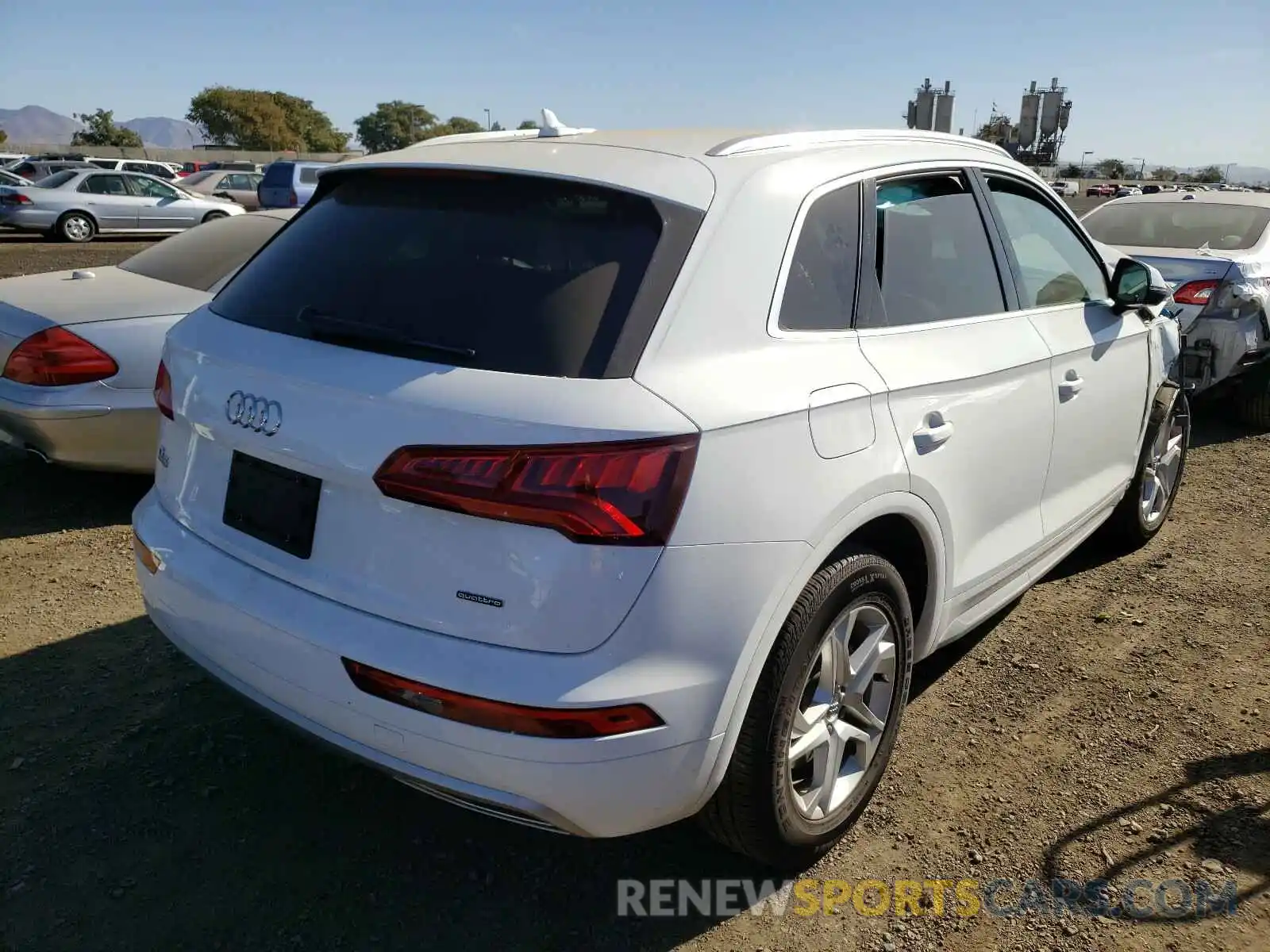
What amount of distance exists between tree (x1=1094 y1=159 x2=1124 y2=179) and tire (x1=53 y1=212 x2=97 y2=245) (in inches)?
4446

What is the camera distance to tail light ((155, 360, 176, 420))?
2738mm

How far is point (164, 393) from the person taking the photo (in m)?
2.78

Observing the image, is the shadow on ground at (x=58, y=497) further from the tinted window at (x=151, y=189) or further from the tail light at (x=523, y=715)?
the tinted window at (x=151, y=189)

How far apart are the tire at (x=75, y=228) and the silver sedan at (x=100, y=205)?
15 millimetres

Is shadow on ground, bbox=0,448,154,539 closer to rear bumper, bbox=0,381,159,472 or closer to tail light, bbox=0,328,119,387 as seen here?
rear bumper, bbox=0,381,159,472

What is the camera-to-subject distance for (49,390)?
4.66 metres

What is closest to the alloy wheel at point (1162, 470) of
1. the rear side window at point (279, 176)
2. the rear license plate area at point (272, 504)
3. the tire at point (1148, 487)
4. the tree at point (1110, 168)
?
the tire at point (1148, 487)

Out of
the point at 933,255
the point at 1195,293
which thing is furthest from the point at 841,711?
the point at 1195,293

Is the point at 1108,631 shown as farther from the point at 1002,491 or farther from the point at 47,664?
the point at 47,664

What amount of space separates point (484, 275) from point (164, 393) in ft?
3.48

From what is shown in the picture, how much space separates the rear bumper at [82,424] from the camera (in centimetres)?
464

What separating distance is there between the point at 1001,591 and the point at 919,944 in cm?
136

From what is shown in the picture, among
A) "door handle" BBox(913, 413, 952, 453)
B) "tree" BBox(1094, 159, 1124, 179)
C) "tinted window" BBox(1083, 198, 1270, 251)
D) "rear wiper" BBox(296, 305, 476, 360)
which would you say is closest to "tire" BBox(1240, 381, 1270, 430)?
"tinted window" BBox(1083, 198, 1270, 251)

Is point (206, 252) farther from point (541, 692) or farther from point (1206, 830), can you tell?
point (1206, 830)
